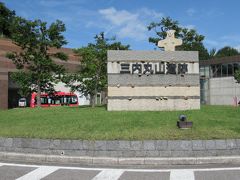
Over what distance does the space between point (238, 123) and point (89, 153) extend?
20.2 ft

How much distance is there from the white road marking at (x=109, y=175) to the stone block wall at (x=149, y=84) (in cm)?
948

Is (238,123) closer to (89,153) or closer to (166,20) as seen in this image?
(89,153)

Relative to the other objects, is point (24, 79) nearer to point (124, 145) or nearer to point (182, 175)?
point (124, 145)

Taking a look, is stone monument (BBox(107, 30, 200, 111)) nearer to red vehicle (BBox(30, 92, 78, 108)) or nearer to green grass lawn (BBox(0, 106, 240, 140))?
green grass lawn (BBox(0, 106, 240, 140))

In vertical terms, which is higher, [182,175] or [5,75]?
[5,75]

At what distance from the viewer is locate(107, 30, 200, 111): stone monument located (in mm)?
18578

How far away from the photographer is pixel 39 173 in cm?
886

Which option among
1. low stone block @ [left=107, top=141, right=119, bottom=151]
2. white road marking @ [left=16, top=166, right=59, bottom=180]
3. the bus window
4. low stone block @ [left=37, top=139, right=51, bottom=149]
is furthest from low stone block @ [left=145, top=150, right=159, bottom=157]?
the bus window

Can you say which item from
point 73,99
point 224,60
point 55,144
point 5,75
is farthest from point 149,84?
point 5,75

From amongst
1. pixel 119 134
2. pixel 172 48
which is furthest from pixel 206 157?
pixel 172 48

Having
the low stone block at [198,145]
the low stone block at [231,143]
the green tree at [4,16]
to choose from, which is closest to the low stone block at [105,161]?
the low stone block at [198,145]

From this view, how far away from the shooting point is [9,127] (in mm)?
13711

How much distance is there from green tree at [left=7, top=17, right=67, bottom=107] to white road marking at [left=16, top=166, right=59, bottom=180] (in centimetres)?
2002

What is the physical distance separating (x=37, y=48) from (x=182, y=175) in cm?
2295
